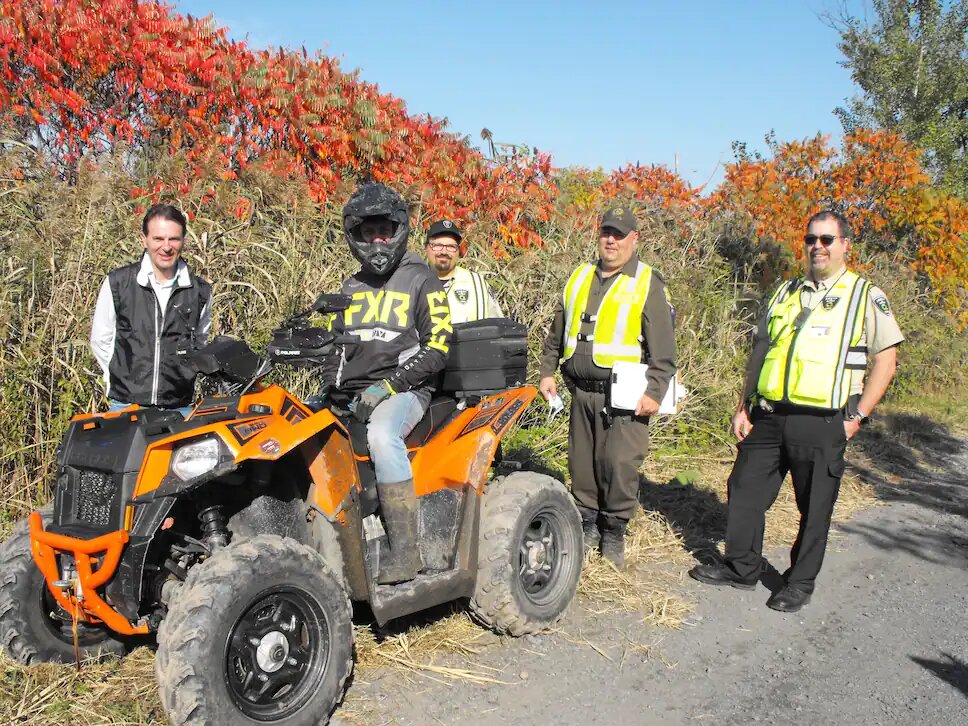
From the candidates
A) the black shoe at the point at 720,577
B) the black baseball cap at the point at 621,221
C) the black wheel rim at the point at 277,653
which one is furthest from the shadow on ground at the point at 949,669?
the black wheel rim at the point at 277,653

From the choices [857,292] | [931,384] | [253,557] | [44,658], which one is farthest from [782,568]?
[931,384]

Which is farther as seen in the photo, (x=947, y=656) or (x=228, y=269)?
(x=228, y=269)

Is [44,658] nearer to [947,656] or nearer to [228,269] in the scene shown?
[228,269]

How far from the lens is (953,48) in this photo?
2330 centimetres

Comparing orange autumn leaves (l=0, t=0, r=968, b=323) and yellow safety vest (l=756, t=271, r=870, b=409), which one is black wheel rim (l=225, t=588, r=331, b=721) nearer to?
yellow safety vest (l=756, t=271, r=870, b=409)

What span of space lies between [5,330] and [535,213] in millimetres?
5625

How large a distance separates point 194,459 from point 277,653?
81cm

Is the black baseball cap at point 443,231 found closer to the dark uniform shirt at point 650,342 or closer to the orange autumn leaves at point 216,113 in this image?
the dark uniform shirt at point 650,342

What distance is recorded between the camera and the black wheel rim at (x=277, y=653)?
10.3 ft

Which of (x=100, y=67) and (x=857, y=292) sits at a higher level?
(x=100, y=67)

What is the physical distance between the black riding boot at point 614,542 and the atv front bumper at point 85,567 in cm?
312

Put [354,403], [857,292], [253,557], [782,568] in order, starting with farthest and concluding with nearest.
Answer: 1. [782,568]
2. [857,292]
3. [354,403]
4. [253,557]

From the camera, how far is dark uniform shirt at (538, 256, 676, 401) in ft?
17.3

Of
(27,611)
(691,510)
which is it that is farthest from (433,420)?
(691,510)
